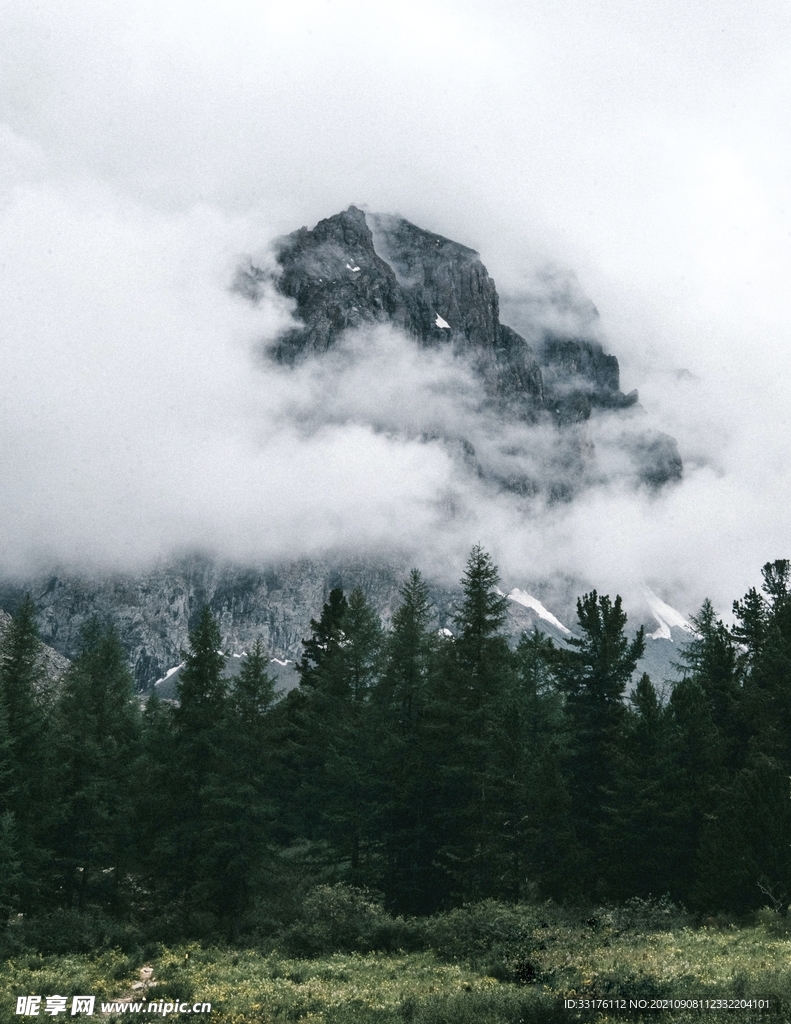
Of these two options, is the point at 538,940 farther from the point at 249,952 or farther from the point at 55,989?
the point at 55,989

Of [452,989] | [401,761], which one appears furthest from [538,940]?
[401,761]

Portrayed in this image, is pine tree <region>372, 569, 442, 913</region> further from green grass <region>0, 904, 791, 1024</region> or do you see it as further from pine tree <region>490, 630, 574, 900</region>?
green grass <region>0, 904, 791, 1024</region>

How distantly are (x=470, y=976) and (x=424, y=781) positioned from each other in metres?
13.2

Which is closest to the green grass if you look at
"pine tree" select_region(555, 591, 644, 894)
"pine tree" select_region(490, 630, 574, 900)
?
"pine tree" select_region(490, 630, 574, 900)

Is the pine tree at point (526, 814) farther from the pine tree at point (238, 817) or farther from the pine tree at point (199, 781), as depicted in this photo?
the pine tree at point (199, 781)

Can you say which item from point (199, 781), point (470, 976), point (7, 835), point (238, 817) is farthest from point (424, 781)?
point (7, 835)

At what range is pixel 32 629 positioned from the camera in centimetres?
3869

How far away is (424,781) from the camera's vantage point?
32.6 m

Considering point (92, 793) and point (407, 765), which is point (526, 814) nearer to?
point (407, 765)

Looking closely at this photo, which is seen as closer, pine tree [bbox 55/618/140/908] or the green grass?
the green grass

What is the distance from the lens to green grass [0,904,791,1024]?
48.1ft

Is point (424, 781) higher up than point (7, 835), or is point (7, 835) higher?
point (424, 781)

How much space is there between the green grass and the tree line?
4.90m

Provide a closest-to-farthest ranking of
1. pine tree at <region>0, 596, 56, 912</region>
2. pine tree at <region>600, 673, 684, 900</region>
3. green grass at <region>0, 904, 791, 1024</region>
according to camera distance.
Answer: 1. green grass at <region>0, 904, 791, 1024</region>
2. pine tree at <region>600, 673, 684, 900</region>
3. pine tree at <region>0, 596, 56, 912</region>
